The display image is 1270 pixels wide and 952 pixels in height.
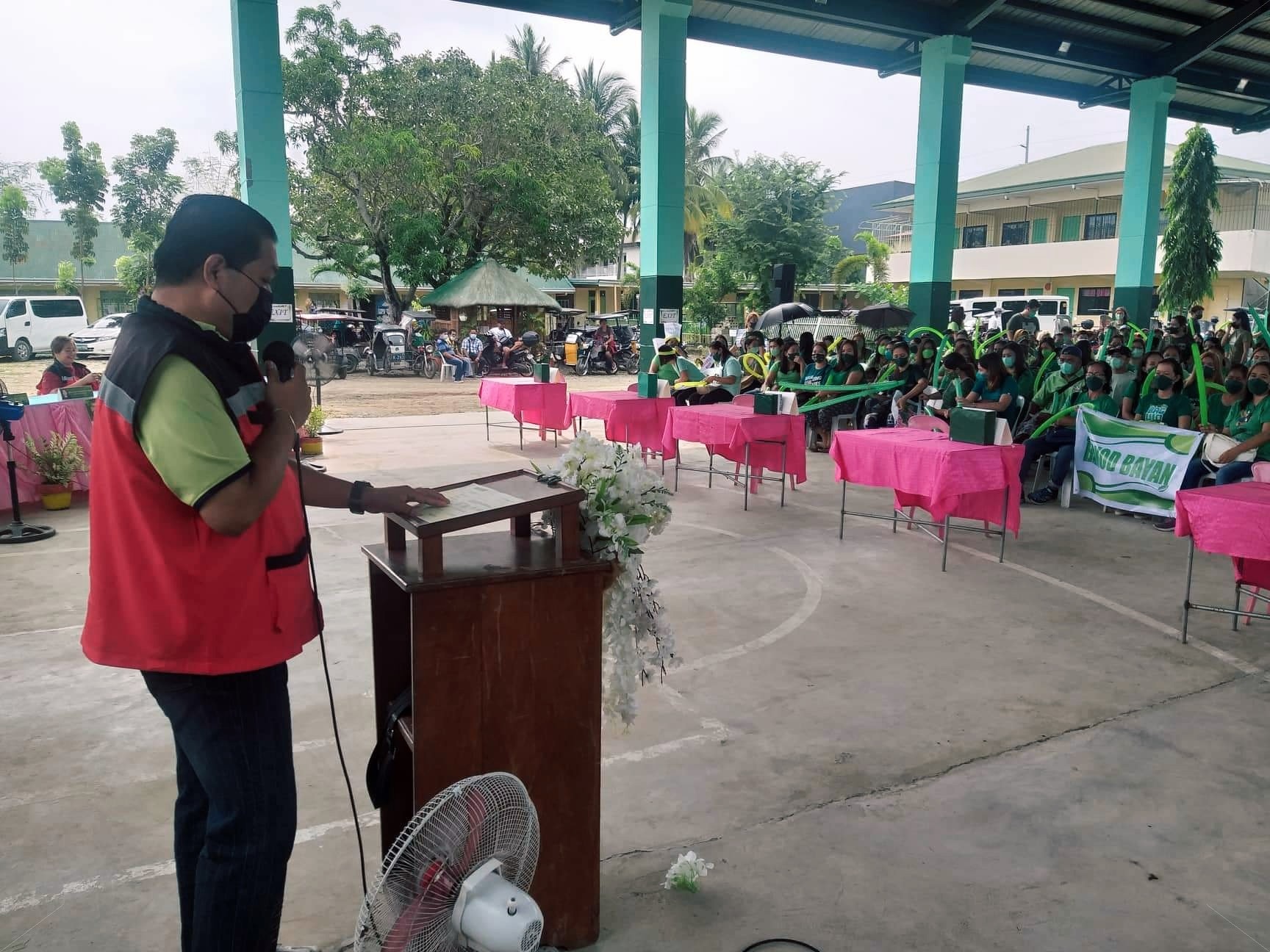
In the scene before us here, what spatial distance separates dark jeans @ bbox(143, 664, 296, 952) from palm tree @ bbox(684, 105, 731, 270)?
119 ft

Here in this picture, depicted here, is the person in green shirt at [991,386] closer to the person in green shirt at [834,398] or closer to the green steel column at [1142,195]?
the person in green shirt at [834,398]

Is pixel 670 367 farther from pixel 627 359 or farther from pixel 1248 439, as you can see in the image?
pixel 627 359

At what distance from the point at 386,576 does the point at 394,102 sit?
24.1 m

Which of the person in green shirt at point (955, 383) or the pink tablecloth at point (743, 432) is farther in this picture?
the person in green shirt at point (955, 383)

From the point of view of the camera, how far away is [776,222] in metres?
29.0

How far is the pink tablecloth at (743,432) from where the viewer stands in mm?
7664

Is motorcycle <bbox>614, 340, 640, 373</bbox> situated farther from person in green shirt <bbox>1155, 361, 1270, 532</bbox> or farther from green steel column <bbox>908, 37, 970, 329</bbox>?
person in green shirt <bbox>1155, 361, 1270, 532</bbox>

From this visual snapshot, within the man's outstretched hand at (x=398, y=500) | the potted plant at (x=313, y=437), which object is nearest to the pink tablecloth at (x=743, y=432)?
the potted plant at (x=313, y=437)

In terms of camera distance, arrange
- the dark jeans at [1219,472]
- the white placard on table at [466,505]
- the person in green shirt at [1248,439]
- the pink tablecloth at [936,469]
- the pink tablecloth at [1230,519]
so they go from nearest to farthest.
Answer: the white placard on table at [466,505]
the pink tablecloth at [1230,519]
the pink tablecloth at [936,469]
the person in green shirt at [1248,439]
the dark jeans at [1219,472]

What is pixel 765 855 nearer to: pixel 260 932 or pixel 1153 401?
pixel 260 932

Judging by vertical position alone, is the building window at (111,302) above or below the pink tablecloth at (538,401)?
above

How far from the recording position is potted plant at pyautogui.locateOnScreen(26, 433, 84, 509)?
7352 mm

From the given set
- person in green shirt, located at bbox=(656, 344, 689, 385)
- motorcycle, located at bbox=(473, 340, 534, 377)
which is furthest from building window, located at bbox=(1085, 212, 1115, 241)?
person in green shirt, located at bbox=(656, 344, 689, 385)

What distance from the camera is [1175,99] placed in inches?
720
